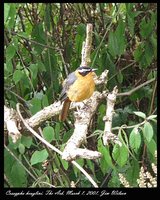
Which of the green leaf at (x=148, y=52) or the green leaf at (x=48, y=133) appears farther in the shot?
the green leaf at (x=148, y=52)

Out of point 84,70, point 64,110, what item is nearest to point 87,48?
point 84,70

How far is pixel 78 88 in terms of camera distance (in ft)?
5.29

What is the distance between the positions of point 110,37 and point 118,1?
125mm

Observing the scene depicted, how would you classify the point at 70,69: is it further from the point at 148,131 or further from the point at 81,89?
the point at 148,131

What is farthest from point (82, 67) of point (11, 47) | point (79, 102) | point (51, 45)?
point (51, 45)

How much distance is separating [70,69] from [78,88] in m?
0.34

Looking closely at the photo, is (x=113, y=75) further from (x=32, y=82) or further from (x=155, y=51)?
(x=32, y=82)

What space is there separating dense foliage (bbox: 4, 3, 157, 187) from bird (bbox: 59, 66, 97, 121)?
0.29ft

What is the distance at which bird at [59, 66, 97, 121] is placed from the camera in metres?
1.58

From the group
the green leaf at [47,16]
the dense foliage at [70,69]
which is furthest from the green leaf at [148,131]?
the green leaf at [47,16]

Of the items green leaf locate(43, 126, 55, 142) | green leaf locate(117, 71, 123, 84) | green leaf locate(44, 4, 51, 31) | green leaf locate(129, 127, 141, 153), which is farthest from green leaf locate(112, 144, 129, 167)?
green leaf locate(44, 4, 51, 31)

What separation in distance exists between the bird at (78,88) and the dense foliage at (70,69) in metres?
0.09

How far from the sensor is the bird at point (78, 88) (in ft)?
5.18

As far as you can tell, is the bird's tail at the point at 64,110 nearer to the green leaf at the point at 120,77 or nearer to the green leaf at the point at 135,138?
the green leaf at the point at 135,138
